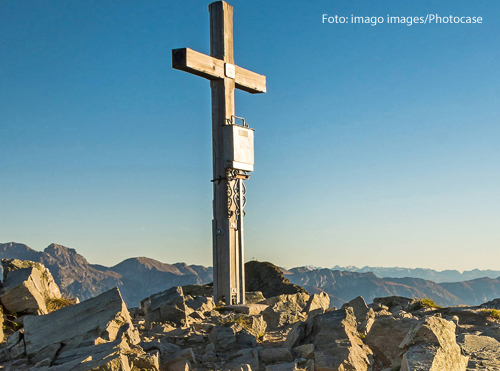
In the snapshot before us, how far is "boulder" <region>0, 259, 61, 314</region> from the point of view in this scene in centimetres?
1034

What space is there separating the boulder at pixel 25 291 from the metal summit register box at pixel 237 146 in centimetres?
609

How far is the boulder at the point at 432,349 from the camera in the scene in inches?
239

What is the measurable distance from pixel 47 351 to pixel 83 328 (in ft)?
2.19

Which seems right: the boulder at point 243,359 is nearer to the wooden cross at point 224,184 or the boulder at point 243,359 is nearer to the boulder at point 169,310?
the boulder at point 169,310

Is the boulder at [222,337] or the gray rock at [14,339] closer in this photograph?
the gray rock at [14,339]

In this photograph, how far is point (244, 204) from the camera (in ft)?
50.7

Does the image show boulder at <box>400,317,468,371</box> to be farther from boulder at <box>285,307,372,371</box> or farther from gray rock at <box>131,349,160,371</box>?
gray rock at <box>131,349,160,371</box>

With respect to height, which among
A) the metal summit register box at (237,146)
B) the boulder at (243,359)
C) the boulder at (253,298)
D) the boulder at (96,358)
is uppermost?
the metal summit register box at (237,146)

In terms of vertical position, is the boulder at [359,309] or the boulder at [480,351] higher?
the boulder at [359,309]

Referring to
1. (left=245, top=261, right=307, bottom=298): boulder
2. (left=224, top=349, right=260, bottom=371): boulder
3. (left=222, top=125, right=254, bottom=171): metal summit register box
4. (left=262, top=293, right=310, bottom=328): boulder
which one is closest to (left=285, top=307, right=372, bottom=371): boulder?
(left=224, top=349, right=260, bottom=371): boulder

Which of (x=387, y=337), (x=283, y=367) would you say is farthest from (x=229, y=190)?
(x=283, y=367)

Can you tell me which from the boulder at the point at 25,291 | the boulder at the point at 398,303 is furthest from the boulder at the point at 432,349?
the boulder at the point at 25,291

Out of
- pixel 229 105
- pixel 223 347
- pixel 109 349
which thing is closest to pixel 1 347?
pixel 109 349

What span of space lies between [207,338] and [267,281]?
12247 millimetres
